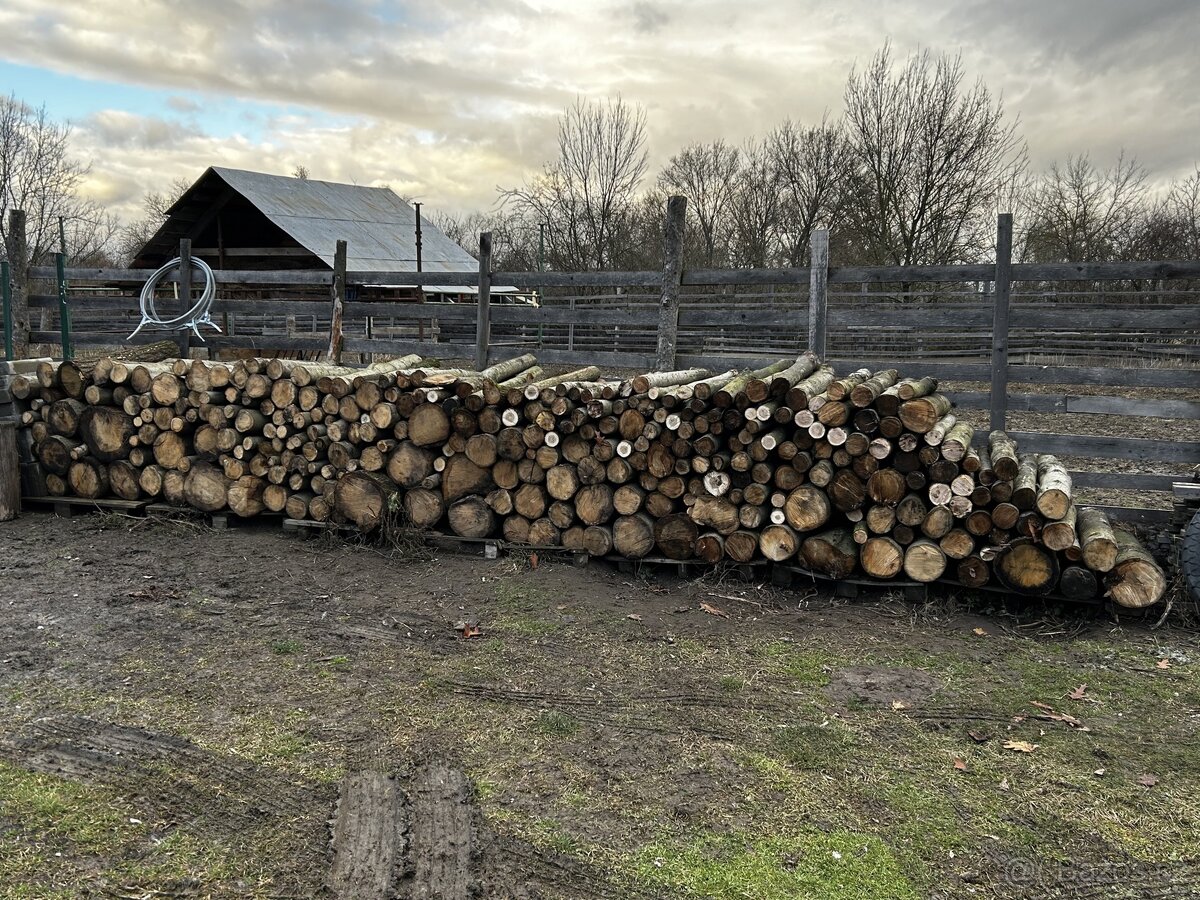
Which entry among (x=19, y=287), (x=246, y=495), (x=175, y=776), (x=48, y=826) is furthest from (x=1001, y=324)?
(x=19, y=287)

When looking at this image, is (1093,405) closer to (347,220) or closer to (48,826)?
(48,826)

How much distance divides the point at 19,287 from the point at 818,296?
942 centimetres

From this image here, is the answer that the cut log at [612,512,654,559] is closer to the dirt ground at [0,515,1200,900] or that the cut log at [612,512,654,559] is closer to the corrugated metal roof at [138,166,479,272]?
the dirt ground at [0,515,1200,900]

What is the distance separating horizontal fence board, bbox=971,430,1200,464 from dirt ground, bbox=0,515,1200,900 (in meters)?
1.80

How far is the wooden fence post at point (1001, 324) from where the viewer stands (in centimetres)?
663

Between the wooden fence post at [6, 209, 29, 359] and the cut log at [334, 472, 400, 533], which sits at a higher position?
the wooden fence post at [6, 209, 29, 359]

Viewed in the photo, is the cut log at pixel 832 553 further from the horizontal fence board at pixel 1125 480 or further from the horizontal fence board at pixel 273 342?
the horizontal fence board at pixel 273 342

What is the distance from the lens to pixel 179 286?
10.3 metres

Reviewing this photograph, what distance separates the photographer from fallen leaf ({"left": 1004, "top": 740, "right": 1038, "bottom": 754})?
3.52 m

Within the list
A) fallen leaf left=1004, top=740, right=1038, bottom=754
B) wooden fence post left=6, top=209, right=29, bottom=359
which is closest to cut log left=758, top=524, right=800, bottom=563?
fallen leaf left=1004, top=740, right=1038, bottom=754

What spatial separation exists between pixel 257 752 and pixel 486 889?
126 centimetres

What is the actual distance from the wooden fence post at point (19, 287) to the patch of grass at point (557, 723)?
31.3ft

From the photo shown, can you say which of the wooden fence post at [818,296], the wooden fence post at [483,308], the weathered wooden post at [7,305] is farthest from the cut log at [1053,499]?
the weathered wooden post at [7,305]

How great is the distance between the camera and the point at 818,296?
7398mm
